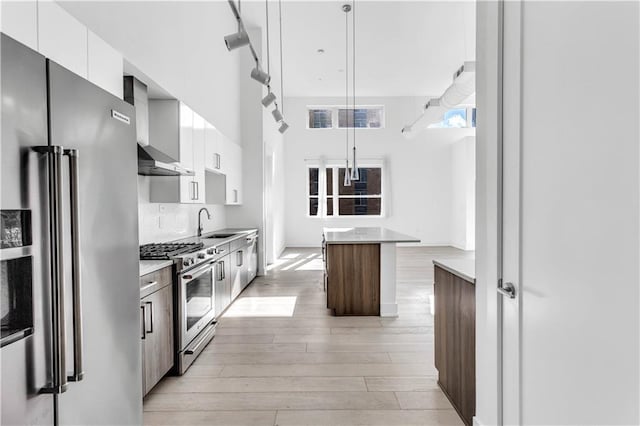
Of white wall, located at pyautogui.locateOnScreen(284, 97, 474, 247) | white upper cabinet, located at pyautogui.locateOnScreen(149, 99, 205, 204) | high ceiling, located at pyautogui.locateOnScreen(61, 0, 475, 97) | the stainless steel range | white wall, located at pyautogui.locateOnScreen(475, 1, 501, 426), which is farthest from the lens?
white wall, located at pyautogui.locateOnScreen(284, 97, 474, 247)

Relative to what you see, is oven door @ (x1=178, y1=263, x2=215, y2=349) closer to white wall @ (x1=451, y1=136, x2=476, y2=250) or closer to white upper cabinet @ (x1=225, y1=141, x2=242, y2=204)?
white upper cabinet @ (x1=225, y1=141, x2=242, y2=204)

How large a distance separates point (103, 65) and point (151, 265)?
1274 millimetres

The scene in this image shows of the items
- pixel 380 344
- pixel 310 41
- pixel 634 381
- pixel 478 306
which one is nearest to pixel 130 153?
pixel 478 306

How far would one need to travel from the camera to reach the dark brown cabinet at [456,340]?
1.96 m

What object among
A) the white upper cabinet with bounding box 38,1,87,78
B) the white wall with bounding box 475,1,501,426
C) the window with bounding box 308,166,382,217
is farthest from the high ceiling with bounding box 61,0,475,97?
the white wall with bounding box 475,1,501,426

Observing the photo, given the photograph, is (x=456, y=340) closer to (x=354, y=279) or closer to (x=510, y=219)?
(x=510, y=219)

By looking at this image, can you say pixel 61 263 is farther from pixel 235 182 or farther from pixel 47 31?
pixel 235 182

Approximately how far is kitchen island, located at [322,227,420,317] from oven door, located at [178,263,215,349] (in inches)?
51.1

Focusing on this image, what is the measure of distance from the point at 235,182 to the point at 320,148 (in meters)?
4.72

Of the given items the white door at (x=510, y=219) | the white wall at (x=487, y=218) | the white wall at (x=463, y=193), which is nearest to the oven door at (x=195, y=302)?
the white wall at (x=487, y=218)

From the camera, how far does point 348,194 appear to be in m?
10.3

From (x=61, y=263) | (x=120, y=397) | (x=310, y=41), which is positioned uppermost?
(x=310, y=41)

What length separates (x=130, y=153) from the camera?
169 centimetres

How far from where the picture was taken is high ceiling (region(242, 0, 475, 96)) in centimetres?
542
